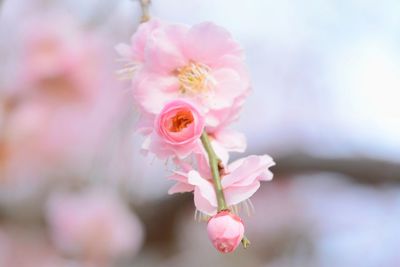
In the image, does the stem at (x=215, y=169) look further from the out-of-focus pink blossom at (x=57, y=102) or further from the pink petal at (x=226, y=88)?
the out-of-focus pink blossom at (x=57, y=102)

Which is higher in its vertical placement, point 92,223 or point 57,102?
point 57,102

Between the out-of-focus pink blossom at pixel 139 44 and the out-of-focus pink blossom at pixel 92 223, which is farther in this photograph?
the out-of-focus pink blossom at pixel 92 223

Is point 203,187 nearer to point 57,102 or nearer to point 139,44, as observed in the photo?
point 139,44

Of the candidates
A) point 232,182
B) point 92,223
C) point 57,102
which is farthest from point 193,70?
point 92,223

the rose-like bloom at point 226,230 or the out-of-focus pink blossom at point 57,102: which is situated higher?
the rose-like bloom at point 226,230

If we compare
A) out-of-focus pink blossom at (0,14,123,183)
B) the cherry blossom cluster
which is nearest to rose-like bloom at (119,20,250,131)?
the cherry blossom cluster

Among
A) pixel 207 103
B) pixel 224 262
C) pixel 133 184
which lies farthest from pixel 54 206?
pixel 207 103

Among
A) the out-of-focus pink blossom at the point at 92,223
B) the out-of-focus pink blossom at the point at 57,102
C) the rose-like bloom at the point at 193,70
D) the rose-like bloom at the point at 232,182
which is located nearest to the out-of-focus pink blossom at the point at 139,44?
the rose-like bloom at the point at 193,70
